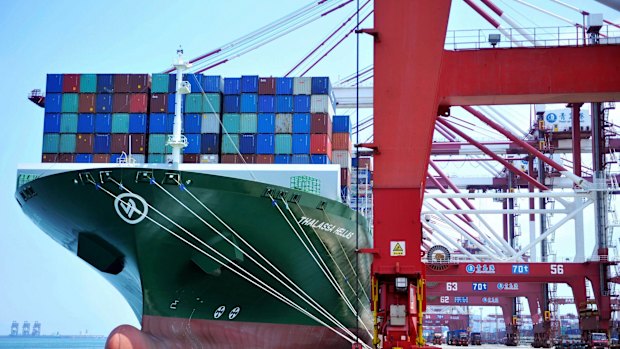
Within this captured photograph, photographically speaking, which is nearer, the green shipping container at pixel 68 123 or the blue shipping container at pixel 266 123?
the blue shipping container at pixel 266 123

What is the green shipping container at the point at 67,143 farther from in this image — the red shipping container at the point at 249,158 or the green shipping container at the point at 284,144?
the green shipping container at the point at 284,144

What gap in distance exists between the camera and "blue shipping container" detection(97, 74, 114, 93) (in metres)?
23.4

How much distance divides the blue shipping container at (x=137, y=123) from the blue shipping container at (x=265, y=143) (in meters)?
3.20

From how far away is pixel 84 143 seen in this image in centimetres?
2277

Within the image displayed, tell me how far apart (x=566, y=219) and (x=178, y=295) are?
49.6ft

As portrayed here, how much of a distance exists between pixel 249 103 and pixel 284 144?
5.51 feet

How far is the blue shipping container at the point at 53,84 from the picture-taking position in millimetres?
23716

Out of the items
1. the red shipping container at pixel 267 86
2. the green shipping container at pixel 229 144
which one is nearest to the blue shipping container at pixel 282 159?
the green shipping container at pixel 229 144

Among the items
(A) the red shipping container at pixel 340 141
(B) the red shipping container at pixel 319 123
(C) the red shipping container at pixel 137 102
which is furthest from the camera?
(A) the red shipping container at pixel 340 141

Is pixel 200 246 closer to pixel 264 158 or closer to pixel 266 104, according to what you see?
pixel 264 158

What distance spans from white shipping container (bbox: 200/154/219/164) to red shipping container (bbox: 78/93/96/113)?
361 cm

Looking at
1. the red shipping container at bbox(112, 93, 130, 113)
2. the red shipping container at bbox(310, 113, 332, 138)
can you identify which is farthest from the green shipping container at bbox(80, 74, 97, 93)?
the red shipping container at bbox(310, 113, 332, 138)

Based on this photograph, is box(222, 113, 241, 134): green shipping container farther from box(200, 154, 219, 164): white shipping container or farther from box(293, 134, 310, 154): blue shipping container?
box(293, 134, 310, 154): blue shipping container

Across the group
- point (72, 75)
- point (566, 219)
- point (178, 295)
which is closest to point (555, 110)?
point (566, 219)
